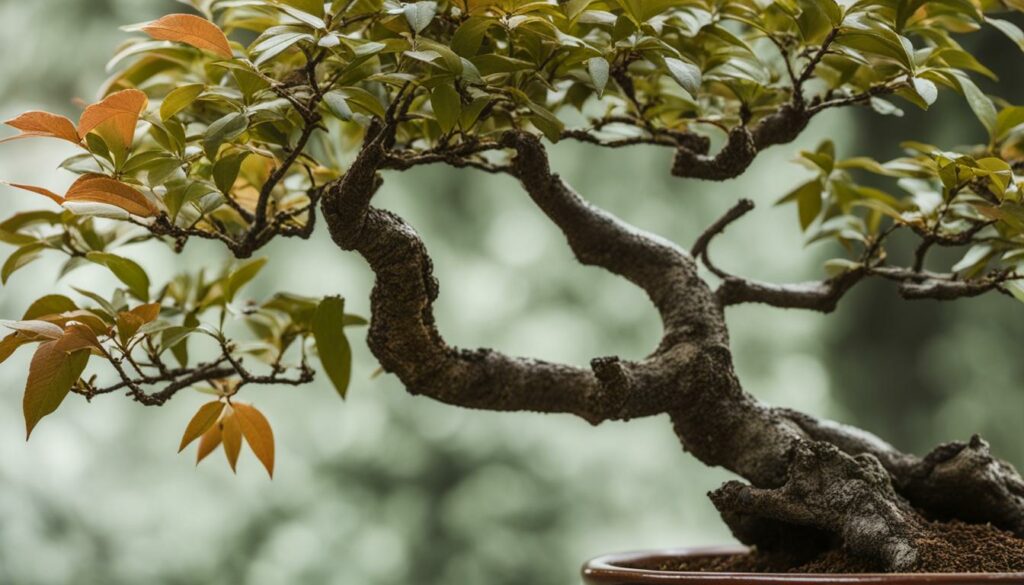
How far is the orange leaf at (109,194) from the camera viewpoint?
2.14 feet

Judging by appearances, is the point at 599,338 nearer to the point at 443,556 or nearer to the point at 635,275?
the point at 443,556

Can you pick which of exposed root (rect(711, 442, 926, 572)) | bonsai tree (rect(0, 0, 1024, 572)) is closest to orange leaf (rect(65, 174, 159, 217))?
bonsai tree (rect(0, 0, 1024, 572))

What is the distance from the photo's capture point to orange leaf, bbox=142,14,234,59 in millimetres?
616

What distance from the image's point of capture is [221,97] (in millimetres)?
670

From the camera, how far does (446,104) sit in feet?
2.18

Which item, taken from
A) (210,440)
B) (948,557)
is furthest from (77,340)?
(948,557)

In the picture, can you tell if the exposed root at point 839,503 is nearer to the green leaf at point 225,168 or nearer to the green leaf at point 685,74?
the green leaf at point 685,74

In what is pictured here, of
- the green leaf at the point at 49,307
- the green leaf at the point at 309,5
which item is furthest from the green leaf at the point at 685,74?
the green leaf at the point at 49,307

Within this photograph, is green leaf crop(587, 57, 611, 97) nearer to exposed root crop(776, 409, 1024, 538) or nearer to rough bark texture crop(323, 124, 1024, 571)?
rough bark texture crop(323, 124, 1024, 571)

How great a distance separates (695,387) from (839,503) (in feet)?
0.49

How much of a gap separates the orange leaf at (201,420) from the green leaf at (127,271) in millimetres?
120

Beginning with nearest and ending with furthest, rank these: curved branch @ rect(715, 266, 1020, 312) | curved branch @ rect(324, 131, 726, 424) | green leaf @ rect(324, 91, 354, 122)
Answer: green leaf @ rect(324, 91, 354, 122) → curved branch @ rect(324, 131, 726, 424) → curved branch @ rect(715, 266, 1020, 312)

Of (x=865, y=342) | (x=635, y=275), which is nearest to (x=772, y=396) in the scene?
(x=865, y=342)

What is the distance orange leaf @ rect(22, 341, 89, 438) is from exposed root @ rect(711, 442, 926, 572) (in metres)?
0.47
